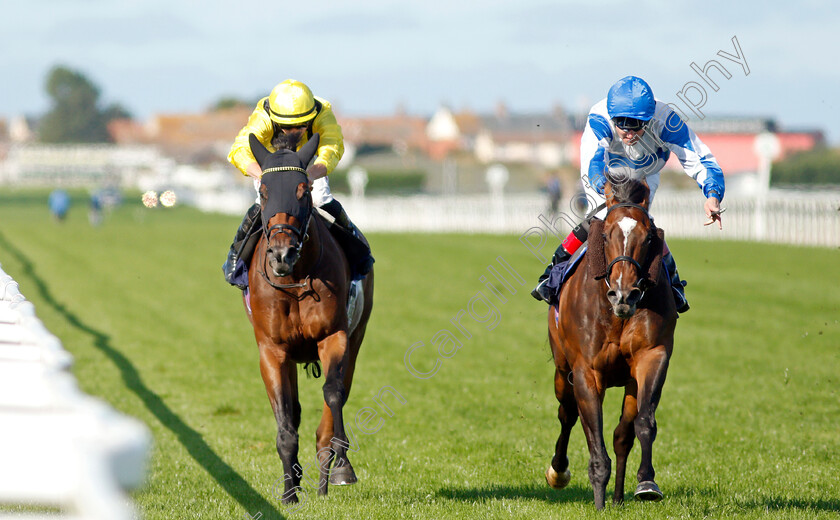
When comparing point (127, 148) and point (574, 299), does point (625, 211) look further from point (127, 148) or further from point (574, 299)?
point (127, 148)

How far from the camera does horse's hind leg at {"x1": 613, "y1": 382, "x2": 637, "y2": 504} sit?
564 cm

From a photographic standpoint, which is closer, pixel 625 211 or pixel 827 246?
pixel 625 211

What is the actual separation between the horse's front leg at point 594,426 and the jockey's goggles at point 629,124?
140 cm

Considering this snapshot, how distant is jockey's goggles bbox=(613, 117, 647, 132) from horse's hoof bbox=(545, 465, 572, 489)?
2.18m

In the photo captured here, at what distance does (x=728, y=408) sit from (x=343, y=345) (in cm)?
477

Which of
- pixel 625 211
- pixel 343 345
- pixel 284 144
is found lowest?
pixel 343 345

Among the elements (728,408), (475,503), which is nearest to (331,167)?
(475,503)

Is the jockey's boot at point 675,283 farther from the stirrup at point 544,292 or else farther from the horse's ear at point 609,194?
the stirrup at point 544,292

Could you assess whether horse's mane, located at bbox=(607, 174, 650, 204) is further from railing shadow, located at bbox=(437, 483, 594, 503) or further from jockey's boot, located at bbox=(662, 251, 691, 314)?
railing shadow, located at bbox=(437, 483, 594, 503)

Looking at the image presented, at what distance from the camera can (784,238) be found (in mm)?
26469

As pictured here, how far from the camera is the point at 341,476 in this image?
6266mm

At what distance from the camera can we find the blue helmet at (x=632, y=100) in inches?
224

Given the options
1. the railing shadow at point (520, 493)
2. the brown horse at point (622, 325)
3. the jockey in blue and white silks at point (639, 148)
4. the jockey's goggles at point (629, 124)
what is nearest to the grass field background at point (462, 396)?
the railing shadow at point (520, 493)

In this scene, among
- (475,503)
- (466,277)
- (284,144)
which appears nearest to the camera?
(475,503)
